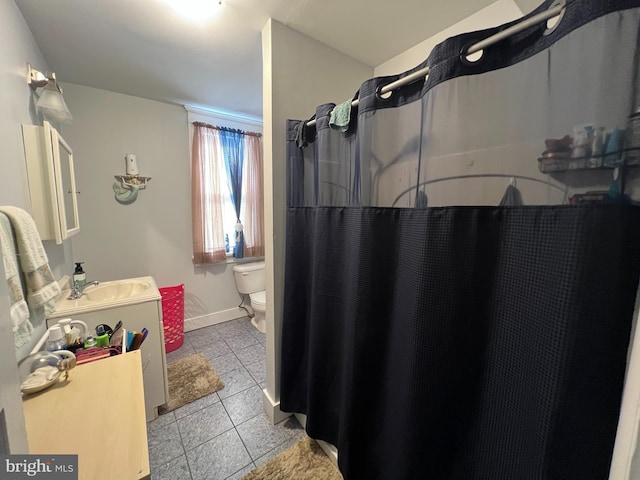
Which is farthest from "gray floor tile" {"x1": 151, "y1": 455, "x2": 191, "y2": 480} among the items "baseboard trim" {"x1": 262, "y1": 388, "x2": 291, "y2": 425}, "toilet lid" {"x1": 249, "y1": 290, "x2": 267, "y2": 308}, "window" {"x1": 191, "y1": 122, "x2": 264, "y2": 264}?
"window" {"x1": 191, "y1": 122, "x2": 264, "y2": 264}

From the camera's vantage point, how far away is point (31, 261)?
0.91 meters

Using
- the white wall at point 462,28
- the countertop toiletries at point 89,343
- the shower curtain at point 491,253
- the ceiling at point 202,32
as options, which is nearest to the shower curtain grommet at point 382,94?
the shower curtain at point 491,253

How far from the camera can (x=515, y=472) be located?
59 centimetres

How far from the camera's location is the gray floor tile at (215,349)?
2209 millimetres

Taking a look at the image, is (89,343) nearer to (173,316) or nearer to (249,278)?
(173,316)

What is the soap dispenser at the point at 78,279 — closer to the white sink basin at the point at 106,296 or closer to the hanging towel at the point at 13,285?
the white sink basin at the point at 106,296

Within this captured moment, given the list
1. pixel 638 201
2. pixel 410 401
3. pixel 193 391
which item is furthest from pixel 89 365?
pixel 638 201

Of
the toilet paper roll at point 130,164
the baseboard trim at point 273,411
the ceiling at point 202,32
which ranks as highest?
the ceiling at point 202,32

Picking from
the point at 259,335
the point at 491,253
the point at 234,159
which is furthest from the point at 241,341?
the point at 491,253

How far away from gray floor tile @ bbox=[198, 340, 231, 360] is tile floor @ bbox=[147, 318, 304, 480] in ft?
0.58

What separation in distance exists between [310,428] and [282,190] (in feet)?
4.32

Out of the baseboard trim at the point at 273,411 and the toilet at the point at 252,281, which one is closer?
the baseboard trim at the point at 273,411

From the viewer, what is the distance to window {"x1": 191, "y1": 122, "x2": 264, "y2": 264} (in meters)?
2.49

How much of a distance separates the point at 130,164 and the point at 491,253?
9.10ft
